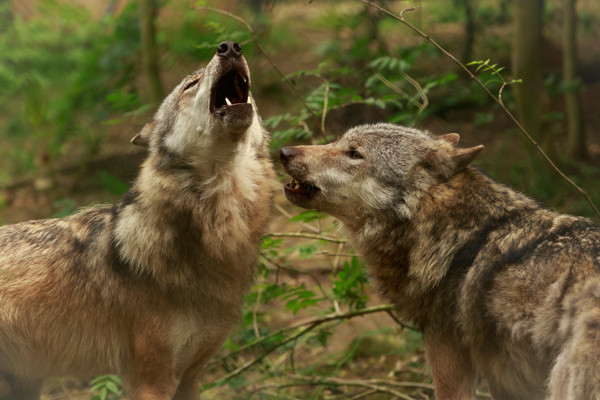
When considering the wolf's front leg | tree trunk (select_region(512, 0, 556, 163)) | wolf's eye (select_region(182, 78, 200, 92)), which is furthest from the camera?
tree trunk (select_region(512, 0, 556, 163))

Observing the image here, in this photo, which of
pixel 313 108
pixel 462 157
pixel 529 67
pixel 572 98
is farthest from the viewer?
pixel 572 98

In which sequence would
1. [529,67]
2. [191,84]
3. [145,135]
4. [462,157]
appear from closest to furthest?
[462,157] → [191,84] → [145,135] → [529,67]

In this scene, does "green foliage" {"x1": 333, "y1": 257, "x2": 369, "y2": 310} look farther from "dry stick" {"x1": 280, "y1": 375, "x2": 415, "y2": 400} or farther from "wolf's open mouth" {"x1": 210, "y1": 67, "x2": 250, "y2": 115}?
"wolf's open mouth" {"x1": 210, "y1": 67, "x2": 250, "y2": 115}

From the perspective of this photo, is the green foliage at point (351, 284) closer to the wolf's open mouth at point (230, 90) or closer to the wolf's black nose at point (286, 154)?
the wolf's black nose at point (286, 154)

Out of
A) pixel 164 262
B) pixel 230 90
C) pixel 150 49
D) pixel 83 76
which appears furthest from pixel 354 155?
pixel 83 76

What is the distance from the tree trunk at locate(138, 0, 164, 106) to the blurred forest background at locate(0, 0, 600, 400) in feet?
0.08

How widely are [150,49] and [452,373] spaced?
7193 millimetres

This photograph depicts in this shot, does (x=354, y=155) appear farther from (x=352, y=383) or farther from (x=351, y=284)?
(x=352, y=383)

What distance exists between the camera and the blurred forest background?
5.79 meters

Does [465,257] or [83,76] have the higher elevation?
[465,257]

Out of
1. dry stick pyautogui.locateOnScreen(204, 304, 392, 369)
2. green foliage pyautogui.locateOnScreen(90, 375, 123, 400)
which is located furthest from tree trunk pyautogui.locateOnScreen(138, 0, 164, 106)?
green foliage pyautogui.locateOnScreen(90, 375, 123, 400)

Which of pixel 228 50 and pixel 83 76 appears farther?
pixel 83 76

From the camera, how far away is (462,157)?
3.83 meters

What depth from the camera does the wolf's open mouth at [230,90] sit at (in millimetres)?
4027
